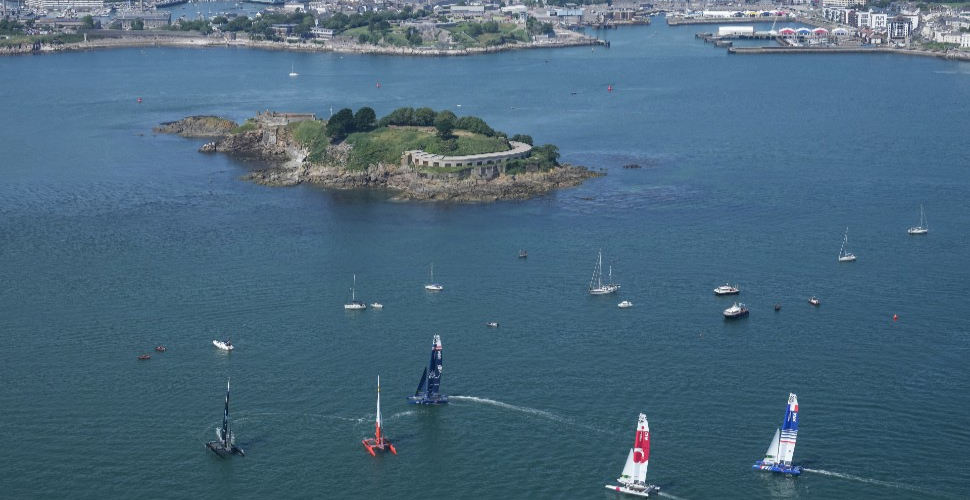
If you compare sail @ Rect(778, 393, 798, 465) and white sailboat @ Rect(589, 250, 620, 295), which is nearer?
sail @ Rect(778, 393, 798, 465)

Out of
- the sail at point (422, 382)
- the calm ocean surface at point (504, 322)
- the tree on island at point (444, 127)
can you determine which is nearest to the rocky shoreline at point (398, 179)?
the calm ocean surface at point (504, 322)

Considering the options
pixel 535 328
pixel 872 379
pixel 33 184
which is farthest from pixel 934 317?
pixel 33 184

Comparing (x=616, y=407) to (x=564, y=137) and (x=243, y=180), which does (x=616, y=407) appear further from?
(x=564, y=137)

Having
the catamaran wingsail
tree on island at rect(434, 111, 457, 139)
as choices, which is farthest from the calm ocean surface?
tree on island at rect(434, 111, 457, 139)

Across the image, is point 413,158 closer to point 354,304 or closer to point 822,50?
point 354,304

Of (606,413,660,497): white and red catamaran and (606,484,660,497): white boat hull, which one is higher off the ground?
(606,413,660,497): white and red catamaran

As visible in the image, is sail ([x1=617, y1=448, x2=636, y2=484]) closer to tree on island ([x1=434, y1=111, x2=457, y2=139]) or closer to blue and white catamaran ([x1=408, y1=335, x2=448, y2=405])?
blue and white catamaran ([x1=408, y1=335, x2=448, y2=405])

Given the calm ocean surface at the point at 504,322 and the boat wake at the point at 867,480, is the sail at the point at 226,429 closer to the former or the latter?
the calm ocean surface at the point at 504,322

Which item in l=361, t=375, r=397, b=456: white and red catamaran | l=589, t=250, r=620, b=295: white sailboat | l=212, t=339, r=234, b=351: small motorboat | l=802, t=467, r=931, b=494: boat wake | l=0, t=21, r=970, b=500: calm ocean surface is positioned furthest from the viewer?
l=589, t=250, r=620, b=295: white sailboat
